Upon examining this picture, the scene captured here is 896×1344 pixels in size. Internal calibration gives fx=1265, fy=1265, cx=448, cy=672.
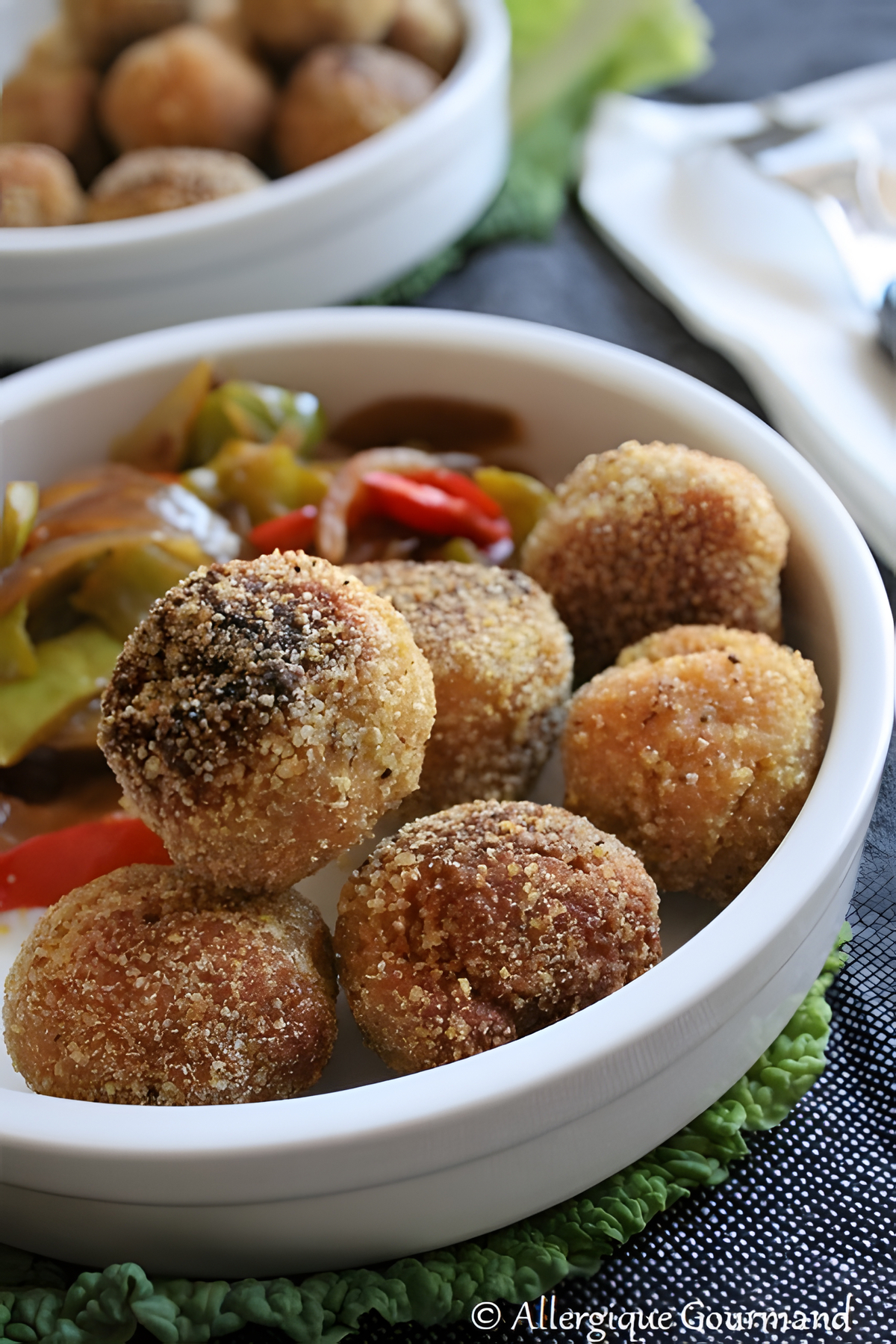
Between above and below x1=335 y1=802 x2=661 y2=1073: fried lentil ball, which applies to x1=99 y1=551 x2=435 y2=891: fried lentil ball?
above

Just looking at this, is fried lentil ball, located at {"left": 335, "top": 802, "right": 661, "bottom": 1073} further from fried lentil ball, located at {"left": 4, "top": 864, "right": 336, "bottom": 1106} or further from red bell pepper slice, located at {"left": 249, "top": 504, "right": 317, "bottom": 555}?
red bell pepper slice, located at {"left": 249, "top": 504, "right": 317, "bottom": 555}

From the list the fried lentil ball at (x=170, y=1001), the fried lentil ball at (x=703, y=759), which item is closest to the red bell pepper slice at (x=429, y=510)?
the fried lentil ball at (x=703, y=759)

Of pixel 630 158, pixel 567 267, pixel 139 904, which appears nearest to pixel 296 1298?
pixel 139 904

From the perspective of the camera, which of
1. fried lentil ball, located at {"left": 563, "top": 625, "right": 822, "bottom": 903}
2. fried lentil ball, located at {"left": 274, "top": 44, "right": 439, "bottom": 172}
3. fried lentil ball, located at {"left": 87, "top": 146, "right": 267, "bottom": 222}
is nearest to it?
fried lentil ball, located at {"left": 563, "top": 625, "right": 822, "bottom": 903}

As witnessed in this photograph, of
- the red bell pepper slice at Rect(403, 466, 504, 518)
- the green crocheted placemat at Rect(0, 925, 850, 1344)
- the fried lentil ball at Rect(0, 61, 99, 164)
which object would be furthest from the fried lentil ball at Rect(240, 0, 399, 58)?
the green crocheted placemat at Rect(0, 925, 850, 1344)

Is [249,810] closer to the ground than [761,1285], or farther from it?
farther from it

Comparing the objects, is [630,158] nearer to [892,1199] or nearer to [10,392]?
[10,392]
